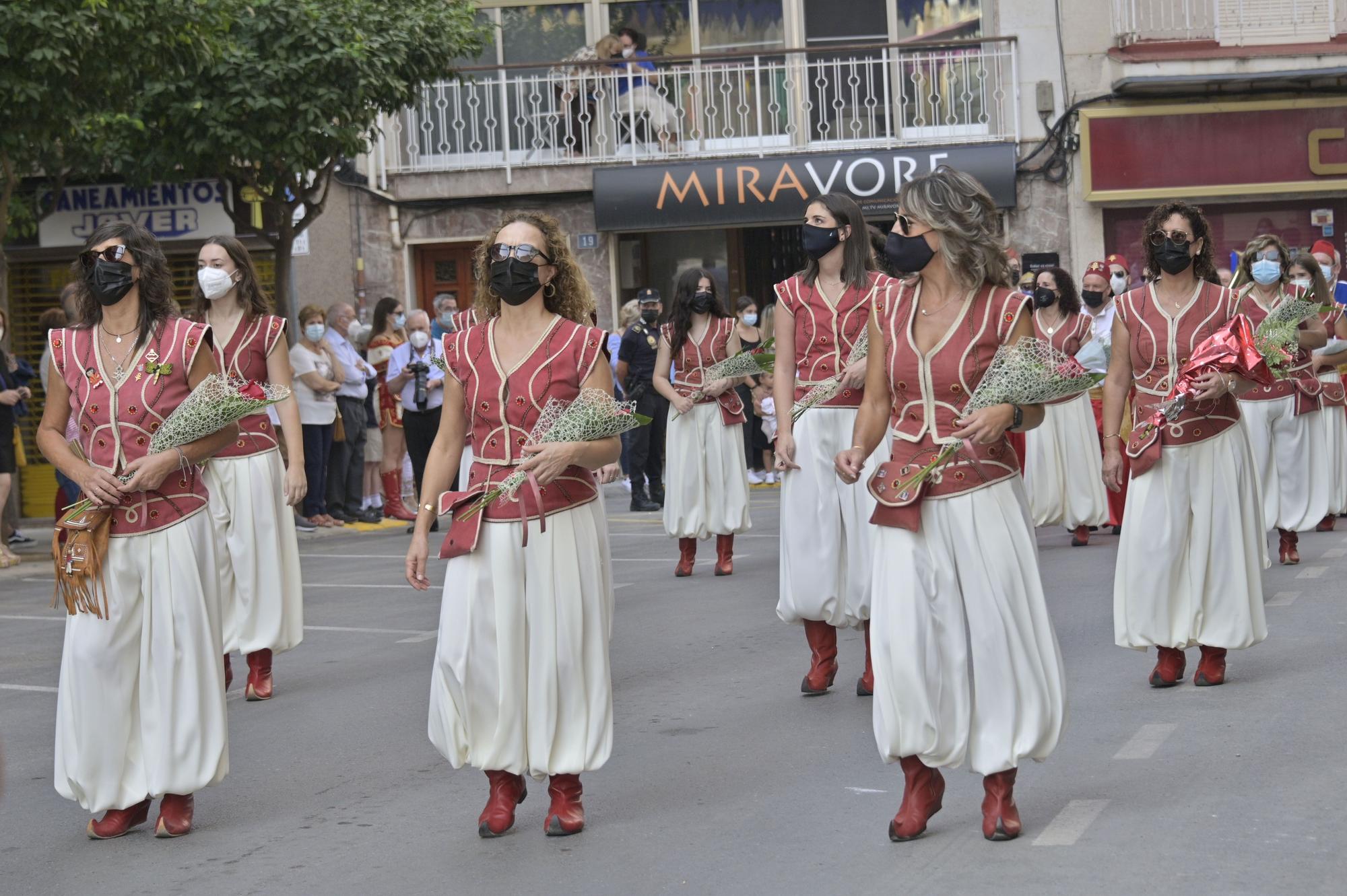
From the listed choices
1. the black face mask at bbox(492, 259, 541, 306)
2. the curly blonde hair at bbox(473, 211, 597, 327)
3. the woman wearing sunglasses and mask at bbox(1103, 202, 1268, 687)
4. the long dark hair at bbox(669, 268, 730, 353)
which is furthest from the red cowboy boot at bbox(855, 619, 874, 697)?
the long dark hair at bbox(669, 268, 730, 353)

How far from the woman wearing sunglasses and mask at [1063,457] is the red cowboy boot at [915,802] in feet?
27.1

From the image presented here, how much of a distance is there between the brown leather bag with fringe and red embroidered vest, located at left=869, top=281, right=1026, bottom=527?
2694 mm

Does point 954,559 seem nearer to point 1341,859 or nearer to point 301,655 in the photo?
point 1341,859

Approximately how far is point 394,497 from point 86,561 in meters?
13.0

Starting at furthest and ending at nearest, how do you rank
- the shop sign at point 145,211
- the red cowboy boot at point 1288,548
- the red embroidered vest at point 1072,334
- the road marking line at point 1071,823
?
1. the shop sign at point 145,211
2. the red embroidered vest at point 1072,334
3. the red cowboy boot at point 1288,548
4. the road marking line at point 1071,823

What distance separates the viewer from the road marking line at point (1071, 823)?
5.81 m

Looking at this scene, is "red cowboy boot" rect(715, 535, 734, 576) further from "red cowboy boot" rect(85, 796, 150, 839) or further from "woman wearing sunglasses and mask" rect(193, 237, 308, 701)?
"red cowboy boot" rect(85, 796, 150, 839)

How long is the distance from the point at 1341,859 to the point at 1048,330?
9113 mm

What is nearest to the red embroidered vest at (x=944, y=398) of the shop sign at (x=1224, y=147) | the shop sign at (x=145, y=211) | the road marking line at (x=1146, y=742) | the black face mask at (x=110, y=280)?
the road marking line at (x=1146, y=742)

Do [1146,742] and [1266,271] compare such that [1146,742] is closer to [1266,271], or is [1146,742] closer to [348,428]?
[1266,271]

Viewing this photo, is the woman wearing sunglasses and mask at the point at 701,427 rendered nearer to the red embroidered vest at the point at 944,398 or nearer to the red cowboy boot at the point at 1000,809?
the red embroidered vest at the point at 944,398

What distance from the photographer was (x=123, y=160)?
63.4ft

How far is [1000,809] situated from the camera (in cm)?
584

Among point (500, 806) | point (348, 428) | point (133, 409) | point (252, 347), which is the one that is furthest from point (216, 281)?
point (348, 428)
